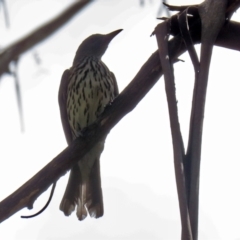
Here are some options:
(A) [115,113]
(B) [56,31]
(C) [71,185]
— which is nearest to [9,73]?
(B) [56,31]

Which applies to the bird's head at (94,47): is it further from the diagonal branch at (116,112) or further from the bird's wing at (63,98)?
the diagonal branch at (116,112)

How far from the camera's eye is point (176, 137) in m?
0.97

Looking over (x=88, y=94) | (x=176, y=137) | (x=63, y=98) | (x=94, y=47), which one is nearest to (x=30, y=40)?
(x=176, y=137)

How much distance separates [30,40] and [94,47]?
3.94 meters

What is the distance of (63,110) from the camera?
14.6ft

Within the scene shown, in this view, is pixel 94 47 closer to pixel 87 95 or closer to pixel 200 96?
pixel 87 95

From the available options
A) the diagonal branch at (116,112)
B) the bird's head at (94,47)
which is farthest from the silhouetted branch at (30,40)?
the bird's head at (94,47)

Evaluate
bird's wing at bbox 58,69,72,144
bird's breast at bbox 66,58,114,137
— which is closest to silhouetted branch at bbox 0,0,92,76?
bird's breast at bbox 66,58,114,137

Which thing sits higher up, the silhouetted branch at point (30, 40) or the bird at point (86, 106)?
the silhouetted branch at point (30, 40)

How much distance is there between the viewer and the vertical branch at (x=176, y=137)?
832 mm

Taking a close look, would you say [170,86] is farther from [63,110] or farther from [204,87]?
[63,110]

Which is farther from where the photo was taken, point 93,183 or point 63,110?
point 63,110

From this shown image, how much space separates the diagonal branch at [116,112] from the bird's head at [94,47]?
3.31m

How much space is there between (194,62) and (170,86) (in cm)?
14
